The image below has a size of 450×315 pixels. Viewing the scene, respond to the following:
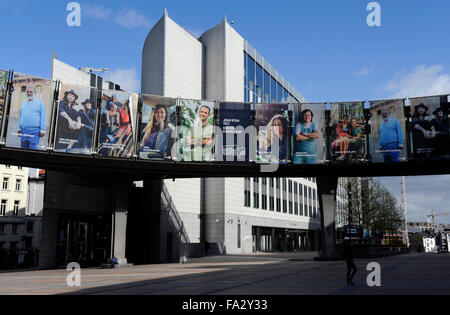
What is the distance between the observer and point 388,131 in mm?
35906

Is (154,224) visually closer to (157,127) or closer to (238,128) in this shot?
(157,127)

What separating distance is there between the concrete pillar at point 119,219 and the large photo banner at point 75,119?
6.99m

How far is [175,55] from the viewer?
54938mm

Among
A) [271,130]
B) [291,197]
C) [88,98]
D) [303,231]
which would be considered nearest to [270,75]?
[291,197]

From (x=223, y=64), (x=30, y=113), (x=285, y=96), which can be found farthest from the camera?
(x=285, y=96)

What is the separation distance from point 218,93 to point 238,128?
2313cm

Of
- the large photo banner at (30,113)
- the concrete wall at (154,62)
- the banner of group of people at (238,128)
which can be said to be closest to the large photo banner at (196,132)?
the banner of group of people at (238,128)

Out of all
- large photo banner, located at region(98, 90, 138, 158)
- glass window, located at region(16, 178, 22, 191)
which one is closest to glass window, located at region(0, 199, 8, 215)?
glass window, located at region(16, 178, 22, 191)

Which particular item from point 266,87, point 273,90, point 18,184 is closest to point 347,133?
point 266,87

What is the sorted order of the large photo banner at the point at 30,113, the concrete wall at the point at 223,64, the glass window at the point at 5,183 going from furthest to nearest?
the glass window at the point at 5,183
the concrete wall at the point at 223,64
the large photo banner at the point at 30,113

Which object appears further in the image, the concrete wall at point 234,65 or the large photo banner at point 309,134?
the concrete wall at point 234,65

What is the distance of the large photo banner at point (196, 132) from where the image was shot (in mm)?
35656

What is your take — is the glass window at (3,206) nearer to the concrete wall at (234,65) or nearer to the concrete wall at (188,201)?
the concrete wall at (188,201)
